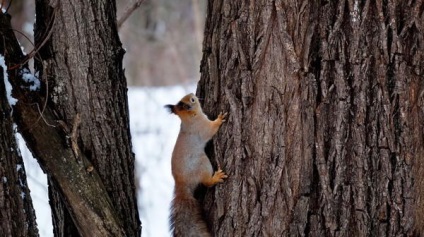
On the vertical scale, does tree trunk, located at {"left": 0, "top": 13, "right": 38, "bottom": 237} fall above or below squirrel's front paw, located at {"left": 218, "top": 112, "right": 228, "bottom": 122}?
below

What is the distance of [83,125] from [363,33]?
1302 mm

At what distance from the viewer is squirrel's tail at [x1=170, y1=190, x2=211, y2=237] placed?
3020 mm

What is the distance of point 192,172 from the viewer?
3.21m

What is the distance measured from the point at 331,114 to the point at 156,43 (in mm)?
11120

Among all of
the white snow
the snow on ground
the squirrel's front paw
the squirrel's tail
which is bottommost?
the squirrel's tail

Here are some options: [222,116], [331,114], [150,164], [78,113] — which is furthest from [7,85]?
[150,164]

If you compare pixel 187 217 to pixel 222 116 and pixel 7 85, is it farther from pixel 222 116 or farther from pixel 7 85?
pixel 7 85

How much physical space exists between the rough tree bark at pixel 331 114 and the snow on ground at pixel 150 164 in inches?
160

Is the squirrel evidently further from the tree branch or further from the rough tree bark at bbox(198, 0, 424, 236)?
the tree branch

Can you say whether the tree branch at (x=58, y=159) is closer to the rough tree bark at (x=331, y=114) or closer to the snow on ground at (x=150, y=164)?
the rough tree bark at (x=331, y=114)

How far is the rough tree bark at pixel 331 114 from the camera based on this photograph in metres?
2.69

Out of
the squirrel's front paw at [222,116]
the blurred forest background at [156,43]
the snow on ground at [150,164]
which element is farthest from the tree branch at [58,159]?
the blurred forest background at [156,43]

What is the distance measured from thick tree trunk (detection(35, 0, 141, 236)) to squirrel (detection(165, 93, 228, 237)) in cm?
27

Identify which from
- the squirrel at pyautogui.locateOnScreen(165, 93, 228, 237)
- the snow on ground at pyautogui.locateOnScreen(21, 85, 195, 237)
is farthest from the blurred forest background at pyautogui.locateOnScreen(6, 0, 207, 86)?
the squirrel at pyautogui.locateOnScreen(165, 93, 228, 237)
